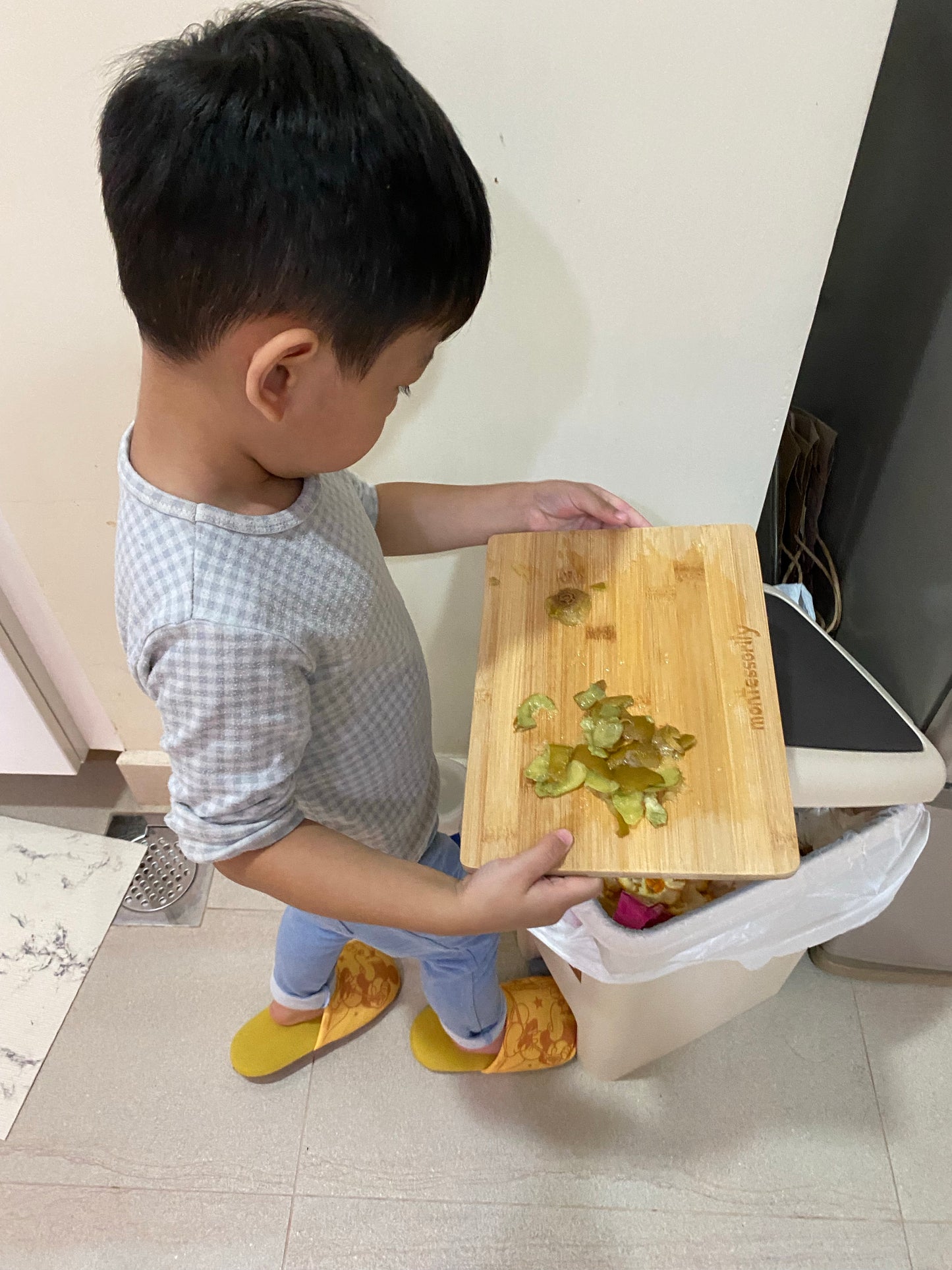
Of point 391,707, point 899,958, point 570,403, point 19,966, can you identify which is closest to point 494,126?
point 570,403

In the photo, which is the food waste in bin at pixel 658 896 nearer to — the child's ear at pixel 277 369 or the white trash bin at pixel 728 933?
the white trash bin at pixel 728 933

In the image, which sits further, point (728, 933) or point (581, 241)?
point (728, 933)

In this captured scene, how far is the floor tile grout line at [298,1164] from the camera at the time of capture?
796 mm

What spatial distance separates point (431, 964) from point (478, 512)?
437 mm

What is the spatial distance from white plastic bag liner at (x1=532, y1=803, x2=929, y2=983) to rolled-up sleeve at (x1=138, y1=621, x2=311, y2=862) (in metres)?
0.31

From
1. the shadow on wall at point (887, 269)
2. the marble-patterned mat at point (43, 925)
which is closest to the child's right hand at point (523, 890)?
the shadow on wall at point (887, 269)

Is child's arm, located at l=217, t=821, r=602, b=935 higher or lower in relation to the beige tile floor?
higher

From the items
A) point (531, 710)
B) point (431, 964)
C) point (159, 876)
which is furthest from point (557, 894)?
point (159, 876)

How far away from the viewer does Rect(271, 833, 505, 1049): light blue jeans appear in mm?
714

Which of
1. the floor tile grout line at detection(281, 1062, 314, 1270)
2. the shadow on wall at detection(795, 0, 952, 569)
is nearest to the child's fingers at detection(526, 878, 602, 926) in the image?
the shadow on wall at detection(795, 0, 952, 569)

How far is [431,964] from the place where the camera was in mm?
771

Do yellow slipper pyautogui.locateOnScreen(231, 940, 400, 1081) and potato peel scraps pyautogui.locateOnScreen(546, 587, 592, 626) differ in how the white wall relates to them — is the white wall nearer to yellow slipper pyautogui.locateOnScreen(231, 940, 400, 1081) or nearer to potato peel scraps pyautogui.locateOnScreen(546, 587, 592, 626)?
potato peel scraps pyautogui.locateOnScreen(546, 587, 592, 626)

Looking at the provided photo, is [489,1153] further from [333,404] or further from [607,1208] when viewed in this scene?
[333,404]

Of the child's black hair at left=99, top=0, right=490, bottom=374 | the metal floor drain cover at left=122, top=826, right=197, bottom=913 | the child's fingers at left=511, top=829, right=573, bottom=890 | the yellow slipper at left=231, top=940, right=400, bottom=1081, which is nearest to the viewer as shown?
the child's black hair at left=99, top=0, right=490, bottom=374
